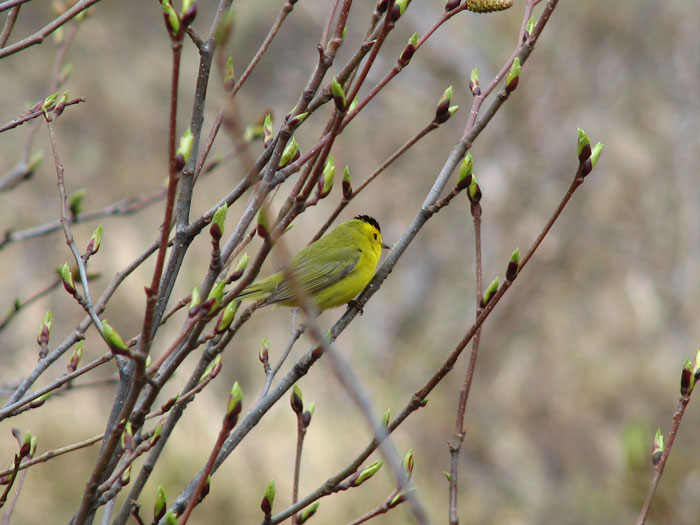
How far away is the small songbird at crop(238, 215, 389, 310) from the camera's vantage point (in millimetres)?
4086

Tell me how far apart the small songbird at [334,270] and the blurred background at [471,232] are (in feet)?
11.6

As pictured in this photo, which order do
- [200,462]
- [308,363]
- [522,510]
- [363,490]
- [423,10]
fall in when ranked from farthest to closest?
[423,10]
[522,510]
[363,490]
[200,462]
[308,363]

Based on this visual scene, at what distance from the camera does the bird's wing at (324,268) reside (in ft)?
13.7

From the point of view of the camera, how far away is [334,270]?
4.18m

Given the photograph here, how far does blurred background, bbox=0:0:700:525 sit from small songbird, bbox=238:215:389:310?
3533mm

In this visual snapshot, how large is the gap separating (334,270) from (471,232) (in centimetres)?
574

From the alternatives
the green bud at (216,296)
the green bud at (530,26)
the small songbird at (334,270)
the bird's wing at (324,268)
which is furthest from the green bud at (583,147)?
the bird's wing at (324,268)

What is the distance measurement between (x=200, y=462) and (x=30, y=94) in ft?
17.3

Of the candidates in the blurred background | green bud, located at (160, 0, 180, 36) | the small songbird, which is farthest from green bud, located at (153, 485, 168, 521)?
the blurred background

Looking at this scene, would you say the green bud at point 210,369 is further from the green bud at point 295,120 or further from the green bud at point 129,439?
the green bud at point 295,120

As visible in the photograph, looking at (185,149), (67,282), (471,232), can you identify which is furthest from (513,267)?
(471,232)

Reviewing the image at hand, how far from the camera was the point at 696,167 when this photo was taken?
9.58 meters

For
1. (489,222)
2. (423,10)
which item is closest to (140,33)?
(423,10)

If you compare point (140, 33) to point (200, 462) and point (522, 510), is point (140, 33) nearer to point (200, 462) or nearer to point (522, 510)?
point (200, 462)
